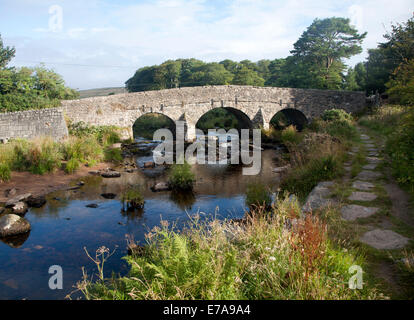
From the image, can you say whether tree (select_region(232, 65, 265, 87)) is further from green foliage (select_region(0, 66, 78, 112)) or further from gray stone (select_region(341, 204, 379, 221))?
gray stone (select_region(341, 204, 379, 221))

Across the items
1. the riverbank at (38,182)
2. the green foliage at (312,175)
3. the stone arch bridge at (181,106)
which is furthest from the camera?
the stone arch bridge at (181,106)

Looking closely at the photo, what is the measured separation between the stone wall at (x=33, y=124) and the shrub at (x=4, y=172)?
4.24 m

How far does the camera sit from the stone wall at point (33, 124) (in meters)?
14.0

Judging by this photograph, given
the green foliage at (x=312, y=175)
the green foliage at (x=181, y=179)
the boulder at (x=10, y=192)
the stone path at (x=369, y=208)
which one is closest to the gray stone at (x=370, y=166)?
the stone path at (x=369, y=208)

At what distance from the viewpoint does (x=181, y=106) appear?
21125mm

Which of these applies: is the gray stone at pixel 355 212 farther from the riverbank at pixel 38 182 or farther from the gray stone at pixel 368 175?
the riverbank at pixel 38 182

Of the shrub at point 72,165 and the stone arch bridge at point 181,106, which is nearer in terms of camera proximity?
the shrub at point 72,165

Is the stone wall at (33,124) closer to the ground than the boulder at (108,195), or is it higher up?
higher up

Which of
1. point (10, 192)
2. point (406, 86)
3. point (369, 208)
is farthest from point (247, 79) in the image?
point (369, 208)

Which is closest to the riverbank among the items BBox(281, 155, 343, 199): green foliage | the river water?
the river water

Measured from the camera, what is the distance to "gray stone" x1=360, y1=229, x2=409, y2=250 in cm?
412

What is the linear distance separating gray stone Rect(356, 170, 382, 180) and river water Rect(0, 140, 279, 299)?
3.18 meters

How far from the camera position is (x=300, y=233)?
3.68 metres

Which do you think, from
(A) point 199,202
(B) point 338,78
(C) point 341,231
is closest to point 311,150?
(A) point 199,202
